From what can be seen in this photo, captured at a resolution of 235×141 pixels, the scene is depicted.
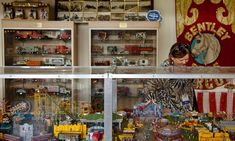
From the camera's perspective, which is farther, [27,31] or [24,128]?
[27,31]

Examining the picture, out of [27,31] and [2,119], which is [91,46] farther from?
[2,119]

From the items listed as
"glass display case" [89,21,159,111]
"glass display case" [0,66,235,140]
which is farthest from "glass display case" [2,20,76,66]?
"glass display case" [0,66,235,140]

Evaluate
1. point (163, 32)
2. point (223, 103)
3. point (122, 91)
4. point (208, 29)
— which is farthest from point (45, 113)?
point (208, 29)

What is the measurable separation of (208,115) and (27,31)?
3784 mm

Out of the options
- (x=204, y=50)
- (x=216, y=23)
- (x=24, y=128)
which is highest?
(x=216, y=23)

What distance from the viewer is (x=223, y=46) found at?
5.92 meters

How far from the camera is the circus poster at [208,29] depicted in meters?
5.88

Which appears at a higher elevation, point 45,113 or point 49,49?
point 49,49

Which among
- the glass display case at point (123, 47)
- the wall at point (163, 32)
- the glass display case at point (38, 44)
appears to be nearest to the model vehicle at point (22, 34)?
the glass display case at point (38, 44)

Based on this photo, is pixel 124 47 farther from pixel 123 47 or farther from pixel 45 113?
pixel 45 113

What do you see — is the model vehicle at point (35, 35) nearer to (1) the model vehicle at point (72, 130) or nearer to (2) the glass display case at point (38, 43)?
(2) the glass display case at point (38, 43)

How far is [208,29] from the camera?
5941mm

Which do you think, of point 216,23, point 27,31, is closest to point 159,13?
point 216,23

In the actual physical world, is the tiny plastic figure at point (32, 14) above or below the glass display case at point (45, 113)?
above
